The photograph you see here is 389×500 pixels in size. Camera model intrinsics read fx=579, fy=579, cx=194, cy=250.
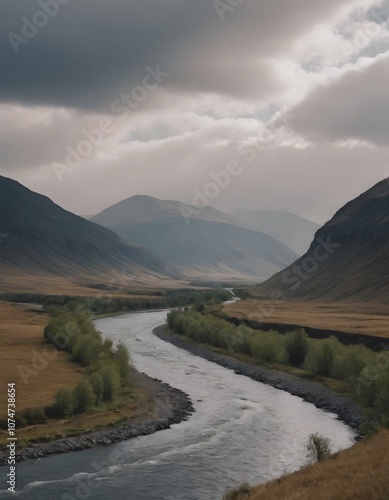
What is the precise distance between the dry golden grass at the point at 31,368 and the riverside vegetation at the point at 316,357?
35797 millimetres

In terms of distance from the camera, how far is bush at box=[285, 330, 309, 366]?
105156 mm

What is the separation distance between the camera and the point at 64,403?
6388 cm

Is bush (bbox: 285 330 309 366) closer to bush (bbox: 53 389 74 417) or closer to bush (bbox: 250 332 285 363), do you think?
bush (bbox: 250 332 285 363)

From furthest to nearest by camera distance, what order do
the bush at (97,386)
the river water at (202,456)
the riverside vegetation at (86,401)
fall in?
the bush at (97,386) < the riverside vegetation at (86,401) < the river water at (202,456)

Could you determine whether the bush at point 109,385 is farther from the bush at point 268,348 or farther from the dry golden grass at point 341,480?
the bush at point 268,348

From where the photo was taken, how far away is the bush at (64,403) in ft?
208

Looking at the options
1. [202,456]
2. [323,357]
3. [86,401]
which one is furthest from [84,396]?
[323,357]

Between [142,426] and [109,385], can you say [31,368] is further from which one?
[142,426]

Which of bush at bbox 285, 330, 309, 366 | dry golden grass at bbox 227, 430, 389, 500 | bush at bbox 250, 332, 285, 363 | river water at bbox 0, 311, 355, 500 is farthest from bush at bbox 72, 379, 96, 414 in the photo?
bush at bbox 285, 330, 309, 366

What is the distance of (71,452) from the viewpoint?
54.5 meters

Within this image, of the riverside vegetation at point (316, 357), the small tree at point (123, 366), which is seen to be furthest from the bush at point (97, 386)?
the riverside vegetation at point (316, 357)

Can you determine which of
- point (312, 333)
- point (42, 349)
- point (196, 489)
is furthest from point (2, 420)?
point (312, 333)

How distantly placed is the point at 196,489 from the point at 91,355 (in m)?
48.1

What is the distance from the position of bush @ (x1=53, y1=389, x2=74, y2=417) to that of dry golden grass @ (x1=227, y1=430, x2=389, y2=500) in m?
29.7
